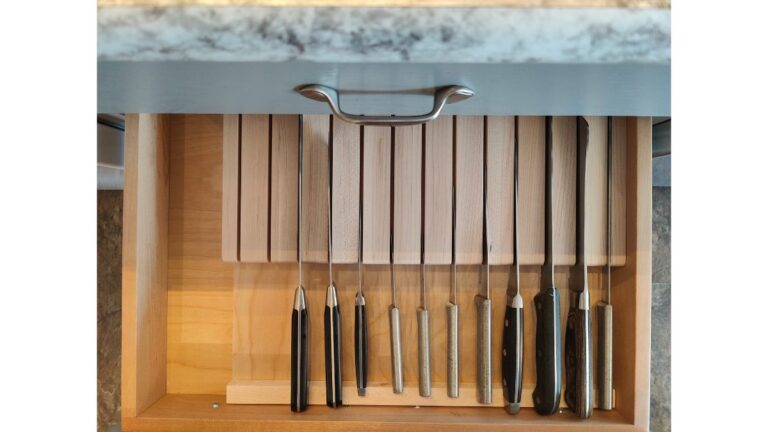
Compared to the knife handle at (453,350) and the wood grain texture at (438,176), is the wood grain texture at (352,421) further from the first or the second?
the wood grain texture at (438,176)

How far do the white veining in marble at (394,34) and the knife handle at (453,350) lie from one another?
1.85 ft

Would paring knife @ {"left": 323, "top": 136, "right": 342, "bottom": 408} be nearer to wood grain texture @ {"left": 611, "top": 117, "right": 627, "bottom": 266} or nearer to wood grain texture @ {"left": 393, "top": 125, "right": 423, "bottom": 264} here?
wood grain texture @ {"left": 393, "top": 125, "right": 423, "bottom": 264}

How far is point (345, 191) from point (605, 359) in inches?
19.1

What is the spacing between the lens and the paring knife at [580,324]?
85 centimetres

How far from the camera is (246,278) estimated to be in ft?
3.04

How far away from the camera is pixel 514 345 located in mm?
865

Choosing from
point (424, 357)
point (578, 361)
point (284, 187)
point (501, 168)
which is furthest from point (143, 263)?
point (578, 361)

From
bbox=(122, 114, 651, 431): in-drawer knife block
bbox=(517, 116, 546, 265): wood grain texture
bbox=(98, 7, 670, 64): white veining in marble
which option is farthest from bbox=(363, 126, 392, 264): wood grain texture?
bbox=(98, 7, 670, 64): white veining in marble

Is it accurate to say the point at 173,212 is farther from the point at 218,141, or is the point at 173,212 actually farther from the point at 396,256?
the point at 396,256

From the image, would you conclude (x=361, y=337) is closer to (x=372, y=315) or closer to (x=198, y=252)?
(x=372, y=315)

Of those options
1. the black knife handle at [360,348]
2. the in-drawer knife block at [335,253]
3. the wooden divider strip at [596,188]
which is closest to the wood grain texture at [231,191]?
the in-drawer knife block at [335,253]

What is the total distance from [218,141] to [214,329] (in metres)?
0.32

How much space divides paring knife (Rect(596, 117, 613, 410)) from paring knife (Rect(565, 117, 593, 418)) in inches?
1.2

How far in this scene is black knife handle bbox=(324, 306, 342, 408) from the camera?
87 centimetres
